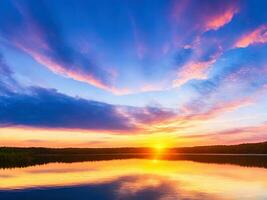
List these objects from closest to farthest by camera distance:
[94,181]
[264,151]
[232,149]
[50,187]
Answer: [50,187] < [94,181] < [264,151] < [232,149]

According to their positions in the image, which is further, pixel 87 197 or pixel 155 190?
pixel 155 190

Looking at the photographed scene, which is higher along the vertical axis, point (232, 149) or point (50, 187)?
point (232, 149)

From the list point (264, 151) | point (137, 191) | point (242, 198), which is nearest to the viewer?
point (242, 198)

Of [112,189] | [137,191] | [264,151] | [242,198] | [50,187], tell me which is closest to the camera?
[242,198]

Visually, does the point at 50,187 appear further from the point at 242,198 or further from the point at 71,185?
the point at 242,198

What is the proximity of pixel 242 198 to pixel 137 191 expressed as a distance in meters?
8.57

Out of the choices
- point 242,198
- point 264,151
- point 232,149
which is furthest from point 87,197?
point 232,149

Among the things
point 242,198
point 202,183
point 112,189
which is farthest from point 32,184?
point 242,198

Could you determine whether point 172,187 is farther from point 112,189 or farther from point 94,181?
point 94,181

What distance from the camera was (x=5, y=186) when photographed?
39.9 meters

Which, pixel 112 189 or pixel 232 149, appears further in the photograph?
pixel 232 149

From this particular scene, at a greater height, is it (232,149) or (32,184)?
(232,149)

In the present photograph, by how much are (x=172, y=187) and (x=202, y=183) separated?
4.81 m

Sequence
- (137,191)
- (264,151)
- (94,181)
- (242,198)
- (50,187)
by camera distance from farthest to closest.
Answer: (264,151) < (94,181) < (50,187) < (137,191) < (242,198)
